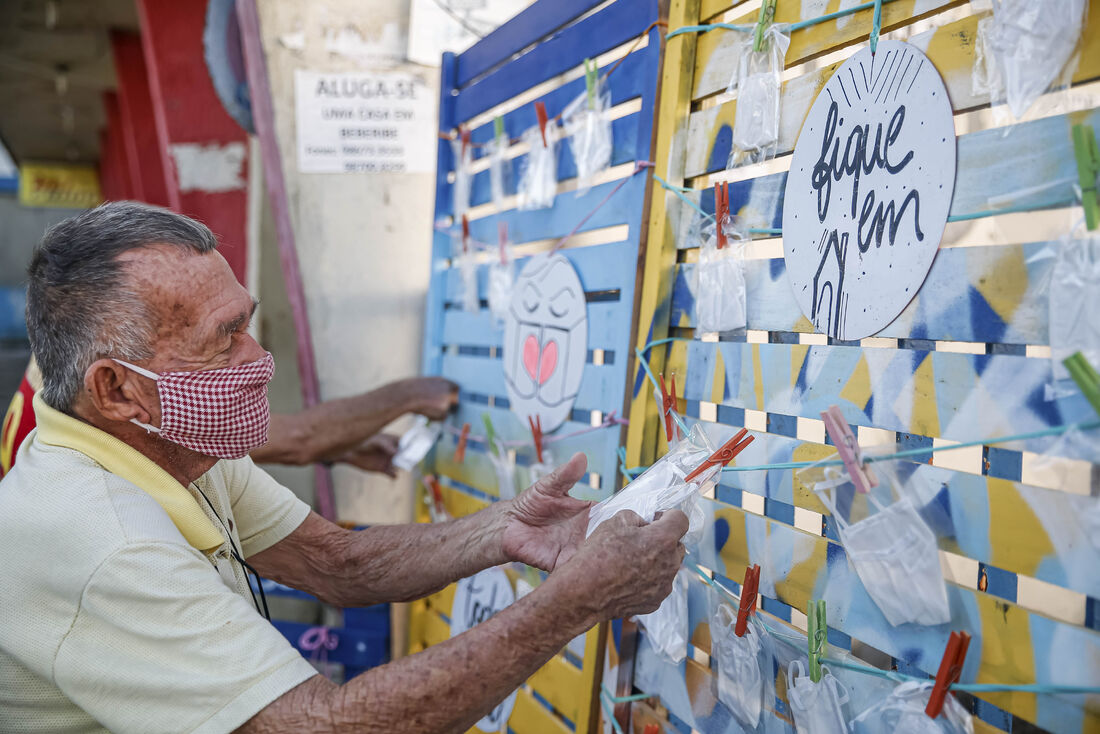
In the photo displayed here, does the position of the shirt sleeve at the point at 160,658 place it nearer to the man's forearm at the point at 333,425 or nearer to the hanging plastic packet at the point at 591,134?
the hanging plastic packet at the point at 591,134

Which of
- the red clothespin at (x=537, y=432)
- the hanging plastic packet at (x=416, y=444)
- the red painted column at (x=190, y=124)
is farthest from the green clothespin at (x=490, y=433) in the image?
the red painted column at (x=190, y=124)

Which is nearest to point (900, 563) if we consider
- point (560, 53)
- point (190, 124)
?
point (560, 53)

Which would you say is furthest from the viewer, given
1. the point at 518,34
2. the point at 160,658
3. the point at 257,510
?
the point at 518,34

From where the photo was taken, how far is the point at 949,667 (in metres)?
1.09

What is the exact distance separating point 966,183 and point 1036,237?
4.7 inches

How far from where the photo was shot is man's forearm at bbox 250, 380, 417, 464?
2.67 m

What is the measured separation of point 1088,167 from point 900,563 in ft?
1.86

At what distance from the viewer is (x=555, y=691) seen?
77.3 inches

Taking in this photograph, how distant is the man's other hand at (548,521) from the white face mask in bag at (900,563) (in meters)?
0.55

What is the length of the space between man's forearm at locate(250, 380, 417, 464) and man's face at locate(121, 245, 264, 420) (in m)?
1.13

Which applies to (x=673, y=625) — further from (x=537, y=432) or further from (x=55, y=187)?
(x=55, y=187)

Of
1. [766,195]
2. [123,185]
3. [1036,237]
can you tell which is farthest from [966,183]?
[123,185]

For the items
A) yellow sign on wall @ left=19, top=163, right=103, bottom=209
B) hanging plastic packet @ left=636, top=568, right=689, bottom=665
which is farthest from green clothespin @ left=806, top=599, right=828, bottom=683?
yellow sign on wall @ left=19, top=163, right=103, bottom=209

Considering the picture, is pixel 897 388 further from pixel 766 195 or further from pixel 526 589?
pixel 526 589
